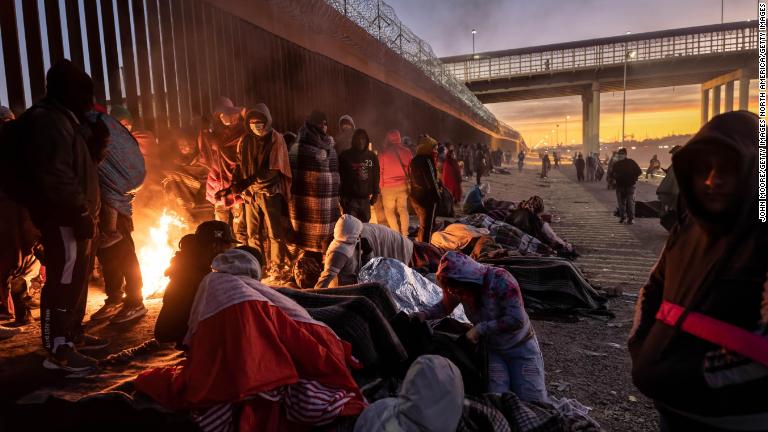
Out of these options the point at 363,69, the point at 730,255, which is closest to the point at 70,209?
the point at 730,255

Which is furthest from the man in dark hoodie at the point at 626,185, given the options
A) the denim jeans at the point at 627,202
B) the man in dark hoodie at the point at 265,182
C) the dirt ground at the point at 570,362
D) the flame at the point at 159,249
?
the flame at the point at 159,249

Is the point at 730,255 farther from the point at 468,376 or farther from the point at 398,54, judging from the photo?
the point at 398,54

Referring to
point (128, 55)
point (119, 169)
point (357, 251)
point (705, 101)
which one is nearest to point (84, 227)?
point (119, 169)

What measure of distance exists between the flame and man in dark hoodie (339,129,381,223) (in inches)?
79.3

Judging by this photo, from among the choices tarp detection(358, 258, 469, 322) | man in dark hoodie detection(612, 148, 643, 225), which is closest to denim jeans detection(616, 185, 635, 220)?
man in dark hoodie detection(612, 148, 643, 225)

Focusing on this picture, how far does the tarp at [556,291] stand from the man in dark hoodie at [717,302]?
3.79m

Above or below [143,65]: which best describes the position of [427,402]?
below

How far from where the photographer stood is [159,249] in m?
6.02

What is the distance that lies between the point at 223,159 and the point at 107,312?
7.47 ft

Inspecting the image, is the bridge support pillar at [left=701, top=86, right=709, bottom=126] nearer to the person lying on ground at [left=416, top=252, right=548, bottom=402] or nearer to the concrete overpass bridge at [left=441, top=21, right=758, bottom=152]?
the concrete overpass bridge at [left=441, top=21, right=758, bottom=152]

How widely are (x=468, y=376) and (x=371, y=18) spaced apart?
9634mm

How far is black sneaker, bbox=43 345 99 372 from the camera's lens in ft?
10.5

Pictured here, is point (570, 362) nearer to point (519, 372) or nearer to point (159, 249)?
point (519, 372)

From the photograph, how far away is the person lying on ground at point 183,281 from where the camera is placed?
8.98 feet
